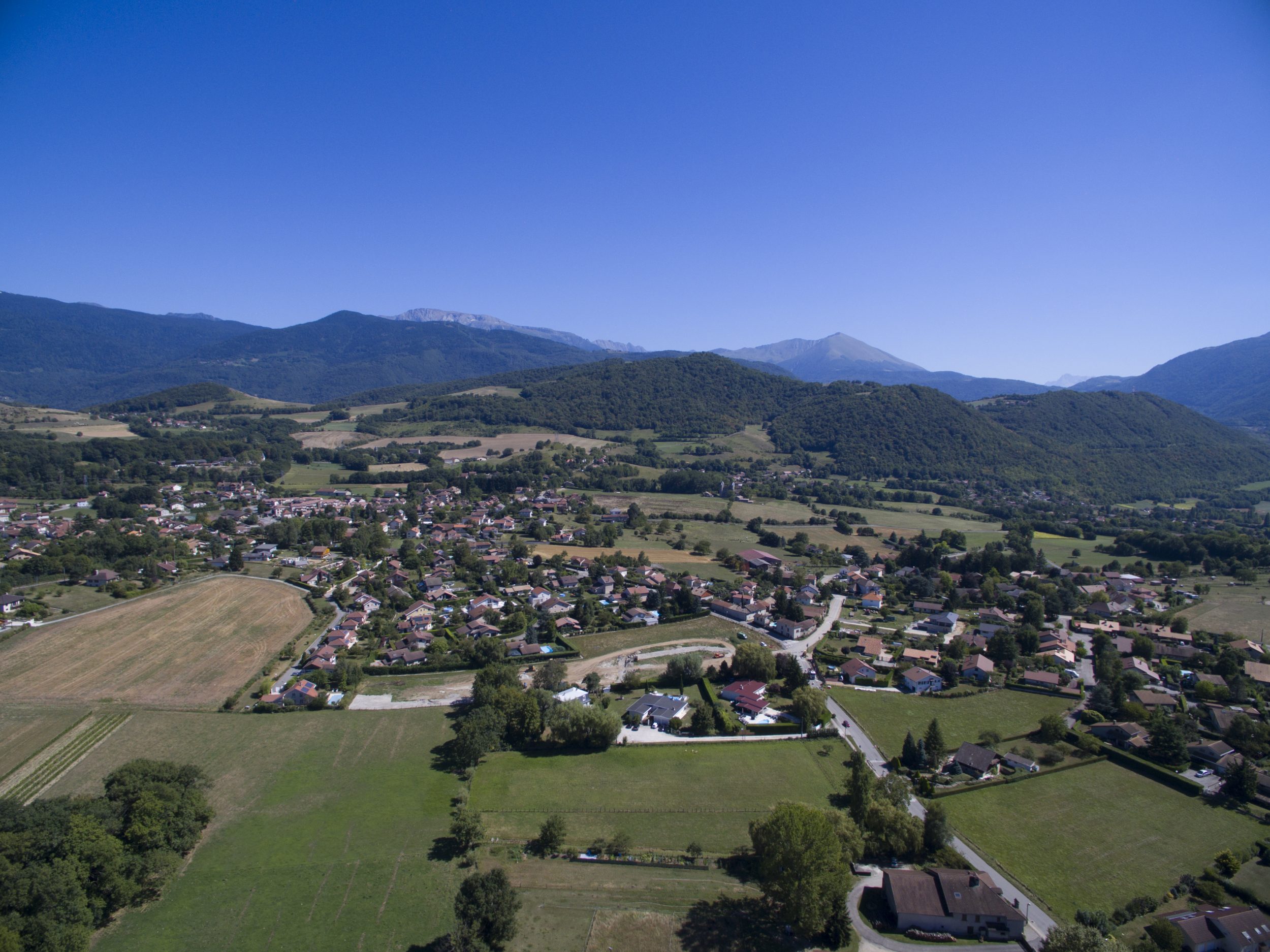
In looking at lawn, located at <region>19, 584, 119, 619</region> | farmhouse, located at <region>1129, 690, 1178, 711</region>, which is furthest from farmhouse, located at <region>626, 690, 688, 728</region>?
lawn, located at <region>19, 584, 119, 619</region>

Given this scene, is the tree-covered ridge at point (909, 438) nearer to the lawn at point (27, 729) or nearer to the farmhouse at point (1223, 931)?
the farmhouse at point (1223, 931)

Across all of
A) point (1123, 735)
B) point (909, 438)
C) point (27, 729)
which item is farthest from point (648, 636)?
point (909, 438)

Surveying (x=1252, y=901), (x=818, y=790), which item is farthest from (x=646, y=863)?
(x=1252, y=901)

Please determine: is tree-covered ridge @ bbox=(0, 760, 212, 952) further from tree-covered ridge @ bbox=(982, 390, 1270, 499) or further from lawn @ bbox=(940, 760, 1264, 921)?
tree-covered ridge @ bbox=(982, 390, 1270, 499)

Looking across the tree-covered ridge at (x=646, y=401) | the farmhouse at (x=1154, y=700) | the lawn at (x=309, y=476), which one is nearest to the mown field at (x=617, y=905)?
the farmhouse at (x=1154, y=700)

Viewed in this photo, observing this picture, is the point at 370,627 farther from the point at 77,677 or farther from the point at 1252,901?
the point at 1252,901

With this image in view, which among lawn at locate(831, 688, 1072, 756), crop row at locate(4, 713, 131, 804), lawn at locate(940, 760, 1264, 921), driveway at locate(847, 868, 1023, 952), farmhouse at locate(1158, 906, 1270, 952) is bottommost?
crop row at locate(4, 713, 131, 804)
